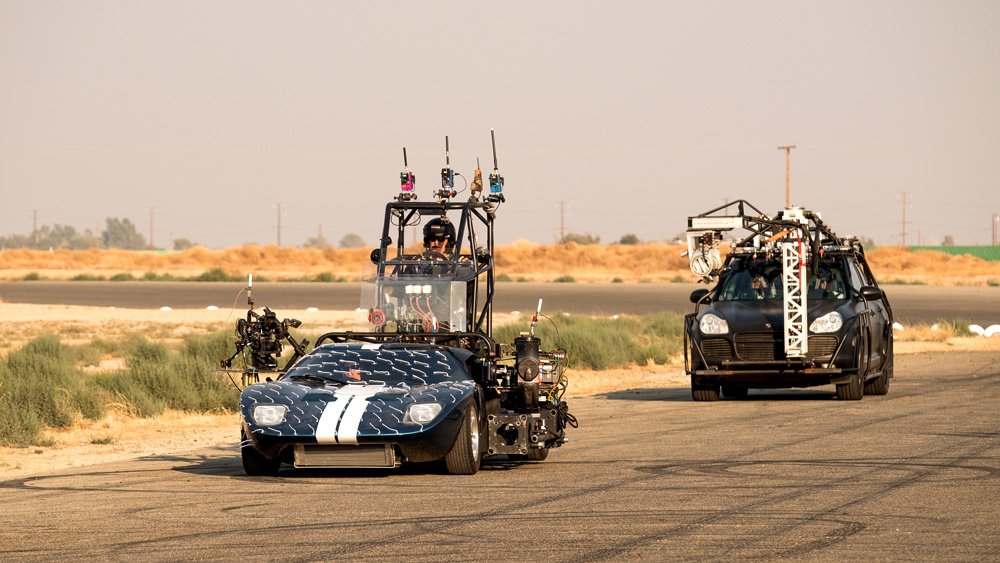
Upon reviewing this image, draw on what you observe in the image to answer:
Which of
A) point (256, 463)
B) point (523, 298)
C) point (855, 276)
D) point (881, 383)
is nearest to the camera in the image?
point (256, 463)

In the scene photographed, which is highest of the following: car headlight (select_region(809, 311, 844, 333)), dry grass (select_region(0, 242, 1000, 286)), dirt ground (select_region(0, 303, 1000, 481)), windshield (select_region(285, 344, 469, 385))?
dry grass (select_region(0, 242, 1000, 286))

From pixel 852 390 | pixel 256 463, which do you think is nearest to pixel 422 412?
pixel 256 463

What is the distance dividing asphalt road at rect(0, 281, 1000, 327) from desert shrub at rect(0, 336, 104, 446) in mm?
31020

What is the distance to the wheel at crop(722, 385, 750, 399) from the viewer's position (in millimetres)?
24067

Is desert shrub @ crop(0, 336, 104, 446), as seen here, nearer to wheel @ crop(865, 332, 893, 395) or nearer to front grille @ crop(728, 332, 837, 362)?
front grille @ crop(728, 332, 837, 362)

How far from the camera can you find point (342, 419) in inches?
541

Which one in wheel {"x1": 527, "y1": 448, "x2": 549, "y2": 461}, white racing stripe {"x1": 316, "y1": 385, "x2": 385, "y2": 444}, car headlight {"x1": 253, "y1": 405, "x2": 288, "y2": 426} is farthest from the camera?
wheel {"x1": 527, "y1": 448, "x2": 549, "y2": 461}

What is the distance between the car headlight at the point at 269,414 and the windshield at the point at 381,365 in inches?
37.0

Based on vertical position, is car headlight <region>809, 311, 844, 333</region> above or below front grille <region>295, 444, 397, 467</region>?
above

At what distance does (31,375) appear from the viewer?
2336 centimetres

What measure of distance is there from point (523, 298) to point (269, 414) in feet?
180

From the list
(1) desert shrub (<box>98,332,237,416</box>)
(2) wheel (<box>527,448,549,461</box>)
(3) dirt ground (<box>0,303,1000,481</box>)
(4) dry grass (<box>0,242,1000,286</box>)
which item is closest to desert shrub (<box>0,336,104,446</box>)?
(3) dirt ground (<box>0,303,1000,481</box>)

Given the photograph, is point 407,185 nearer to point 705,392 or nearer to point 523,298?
point 705,392

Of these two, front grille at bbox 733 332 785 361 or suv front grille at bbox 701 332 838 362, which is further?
front grille at bbox 733 332 785 361
